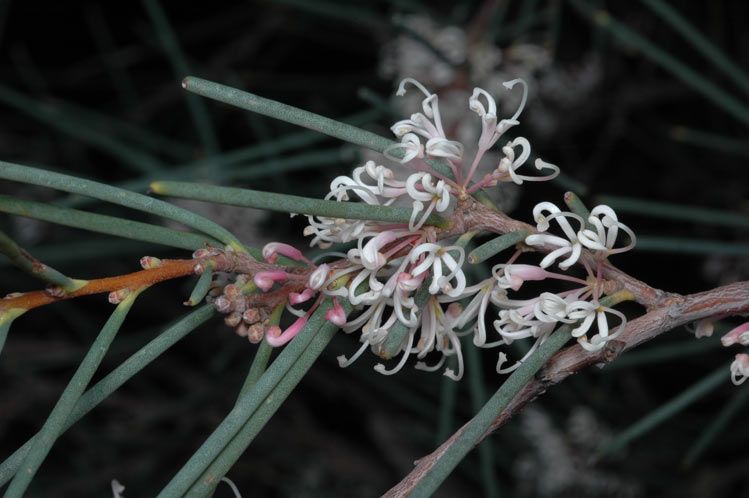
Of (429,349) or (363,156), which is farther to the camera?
(363,156)

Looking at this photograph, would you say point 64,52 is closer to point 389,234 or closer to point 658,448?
point 658,448

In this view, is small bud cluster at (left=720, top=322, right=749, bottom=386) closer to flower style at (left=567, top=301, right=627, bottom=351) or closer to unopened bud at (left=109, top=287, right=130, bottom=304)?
flower style at (left=567, top=301, right=627, bottom=351)

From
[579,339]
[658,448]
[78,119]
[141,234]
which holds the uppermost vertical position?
[658,448]

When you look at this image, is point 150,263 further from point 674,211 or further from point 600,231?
point 674,211

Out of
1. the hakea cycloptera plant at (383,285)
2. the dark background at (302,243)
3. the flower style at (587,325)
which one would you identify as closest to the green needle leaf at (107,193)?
the hakea cycloptera plant at (383,285)

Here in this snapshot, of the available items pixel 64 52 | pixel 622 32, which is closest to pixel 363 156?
pixel 622 32

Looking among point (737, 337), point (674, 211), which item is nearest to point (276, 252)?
point (737, 337)

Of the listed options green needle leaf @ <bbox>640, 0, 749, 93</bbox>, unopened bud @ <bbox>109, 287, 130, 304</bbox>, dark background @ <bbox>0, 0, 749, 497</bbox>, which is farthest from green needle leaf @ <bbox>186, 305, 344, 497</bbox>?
dark background @ <bbox>0, 0, 749, 497</bbox>
